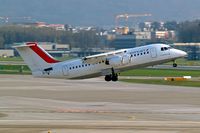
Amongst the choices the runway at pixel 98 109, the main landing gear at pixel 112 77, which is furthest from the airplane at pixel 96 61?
the runway at pixel 98 109

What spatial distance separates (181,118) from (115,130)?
24.6 ft

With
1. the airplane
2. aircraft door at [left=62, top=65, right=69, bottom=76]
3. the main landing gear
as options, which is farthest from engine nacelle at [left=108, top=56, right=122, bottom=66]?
aircraft door at [left=62, top=65, right=69, bottom=76]

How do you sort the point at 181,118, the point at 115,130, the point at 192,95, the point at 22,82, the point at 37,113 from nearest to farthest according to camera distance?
the point at 115,130
the point at 181,118
the point at 37,113
the point at 192,95
the point at 22,82

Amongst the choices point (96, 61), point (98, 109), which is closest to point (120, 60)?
point (96, 61)

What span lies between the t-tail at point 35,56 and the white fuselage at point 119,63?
1.66ft

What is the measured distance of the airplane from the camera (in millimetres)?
74062

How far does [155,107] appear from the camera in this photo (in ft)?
166

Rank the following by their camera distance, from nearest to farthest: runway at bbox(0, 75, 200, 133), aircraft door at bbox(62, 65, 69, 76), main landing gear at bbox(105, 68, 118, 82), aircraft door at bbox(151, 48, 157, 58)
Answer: runway at bbox(0, 75, 200, 133) → aircraft door at bbox(151, 48, 157, 58) → aircraft door at bbox(62, 65, 69, 76) → main landing gear at bbox(105, 68, 118, 82)

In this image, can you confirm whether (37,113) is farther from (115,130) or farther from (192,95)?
(192,95)

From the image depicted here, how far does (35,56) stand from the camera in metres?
74.8

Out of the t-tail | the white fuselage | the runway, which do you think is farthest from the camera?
the t-tail

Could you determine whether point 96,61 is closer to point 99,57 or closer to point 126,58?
point 99,57

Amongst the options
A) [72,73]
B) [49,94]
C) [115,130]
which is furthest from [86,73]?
[115,130]

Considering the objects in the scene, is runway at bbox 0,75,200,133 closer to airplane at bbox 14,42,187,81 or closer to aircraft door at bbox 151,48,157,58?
airplane at bbox 14,42,187,81
